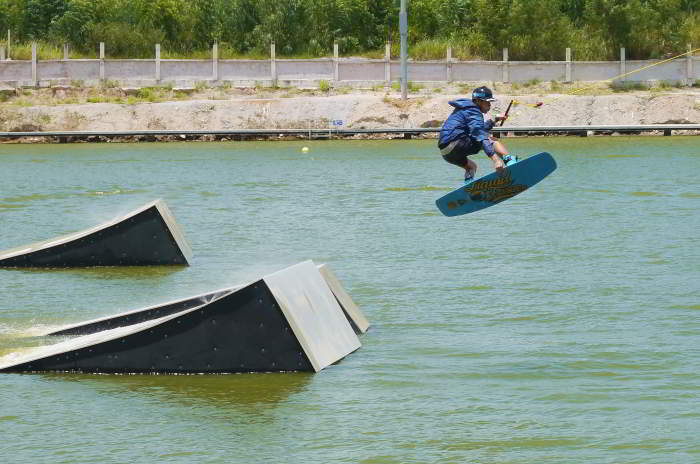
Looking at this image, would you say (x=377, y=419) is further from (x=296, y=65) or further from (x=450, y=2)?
(x=450, y=2)

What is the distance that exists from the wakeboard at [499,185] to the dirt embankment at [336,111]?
45622 millimetres

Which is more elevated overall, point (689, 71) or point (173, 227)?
point (689, 71)

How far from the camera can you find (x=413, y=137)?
220 feet

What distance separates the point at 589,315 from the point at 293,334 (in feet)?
19.8

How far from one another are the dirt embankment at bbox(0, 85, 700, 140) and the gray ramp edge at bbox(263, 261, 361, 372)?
167 ft

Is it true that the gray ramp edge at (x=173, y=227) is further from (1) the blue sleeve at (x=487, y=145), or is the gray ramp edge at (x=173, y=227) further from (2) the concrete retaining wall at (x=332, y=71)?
(2) the concrete retaining wall at (x=332, y=71)

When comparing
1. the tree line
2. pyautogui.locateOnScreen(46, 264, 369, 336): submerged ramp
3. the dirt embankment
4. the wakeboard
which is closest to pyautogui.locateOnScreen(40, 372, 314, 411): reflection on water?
pyautogui.locateOnScreen(46, 264, 369, 336): submerged ramp

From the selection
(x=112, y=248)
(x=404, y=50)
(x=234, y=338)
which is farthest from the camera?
(x=404, y=50)

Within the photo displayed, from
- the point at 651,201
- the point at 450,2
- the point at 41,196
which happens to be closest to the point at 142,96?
the point at 450,2

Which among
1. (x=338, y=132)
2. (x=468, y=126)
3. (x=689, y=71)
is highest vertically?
(x=689, y=71)

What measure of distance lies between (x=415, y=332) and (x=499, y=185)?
351 centimetres

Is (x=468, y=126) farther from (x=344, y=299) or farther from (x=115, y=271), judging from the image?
(x=115, y=271)

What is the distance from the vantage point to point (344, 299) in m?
16.2

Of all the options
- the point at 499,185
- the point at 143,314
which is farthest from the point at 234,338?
the point at 499,185
